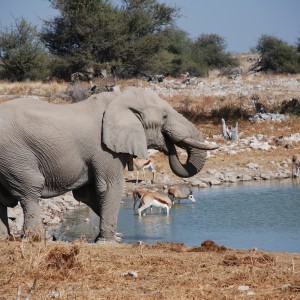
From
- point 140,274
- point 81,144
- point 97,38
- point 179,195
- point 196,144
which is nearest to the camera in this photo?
point 140,274

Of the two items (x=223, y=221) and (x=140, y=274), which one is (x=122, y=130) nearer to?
(x=140, y=274)

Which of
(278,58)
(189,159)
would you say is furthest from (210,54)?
(189,159)

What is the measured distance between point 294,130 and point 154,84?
1671 centimetres

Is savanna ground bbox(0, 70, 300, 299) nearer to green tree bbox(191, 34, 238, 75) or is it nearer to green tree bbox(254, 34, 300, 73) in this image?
green tree bbox(254, 34, 300, 73)

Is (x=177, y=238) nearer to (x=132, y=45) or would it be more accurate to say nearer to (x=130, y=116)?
(x=130, y=116)

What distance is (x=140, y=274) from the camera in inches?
313

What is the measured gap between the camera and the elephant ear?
11.4 m

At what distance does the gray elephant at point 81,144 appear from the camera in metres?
11.1

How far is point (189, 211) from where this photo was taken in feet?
65.0

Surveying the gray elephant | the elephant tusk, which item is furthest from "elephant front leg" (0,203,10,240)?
the elephant tusk

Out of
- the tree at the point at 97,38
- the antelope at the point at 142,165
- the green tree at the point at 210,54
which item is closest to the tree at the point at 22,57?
the tree at the point at 97,38

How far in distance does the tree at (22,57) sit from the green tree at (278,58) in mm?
17928

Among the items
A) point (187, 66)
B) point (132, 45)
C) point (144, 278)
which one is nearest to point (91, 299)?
point (144, 278)

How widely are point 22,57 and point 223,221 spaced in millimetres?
36689
